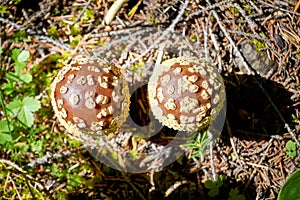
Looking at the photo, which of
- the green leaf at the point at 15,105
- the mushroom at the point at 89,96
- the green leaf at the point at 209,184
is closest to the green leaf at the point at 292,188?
the green leaf at the point at 209,184

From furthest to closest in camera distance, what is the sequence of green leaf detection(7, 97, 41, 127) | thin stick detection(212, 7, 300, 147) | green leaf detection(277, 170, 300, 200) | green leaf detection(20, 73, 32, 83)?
green leaf detection(20, 73, 32, 83) → green leaf detection(7, 97, 41, 127) → thin stick detection(212, 7, 300, 147) → green leaf detection(277, 170, 300, 200)

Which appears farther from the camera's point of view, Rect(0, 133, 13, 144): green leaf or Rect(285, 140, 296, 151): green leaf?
Rect(0, 133, 13, 144): green leaf

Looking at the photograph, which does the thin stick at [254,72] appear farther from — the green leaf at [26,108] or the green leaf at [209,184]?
the green leaf at [26,108]

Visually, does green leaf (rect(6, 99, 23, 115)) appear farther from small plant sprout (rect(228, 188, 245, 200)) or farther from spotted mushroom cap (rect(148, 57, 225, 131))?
small plant sprout (rect(228, 188, 245, 200))

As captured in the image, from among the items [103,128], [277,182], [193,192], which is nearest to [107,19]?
[103,128]

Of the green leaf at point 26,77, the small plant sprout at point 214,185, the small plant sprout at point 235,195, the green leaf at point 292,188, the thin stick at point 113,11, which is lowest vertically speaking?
the small plant sprout at point 235,195

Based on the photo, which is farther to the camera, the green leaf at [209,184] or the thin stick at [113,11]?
the thin stick at [113,11]

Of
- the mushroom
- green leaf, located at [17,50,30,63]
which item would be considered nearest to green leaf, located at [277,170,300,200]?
the mushroom

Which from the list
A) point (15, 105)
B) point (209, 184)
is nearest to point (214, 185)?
point (209, 184)
